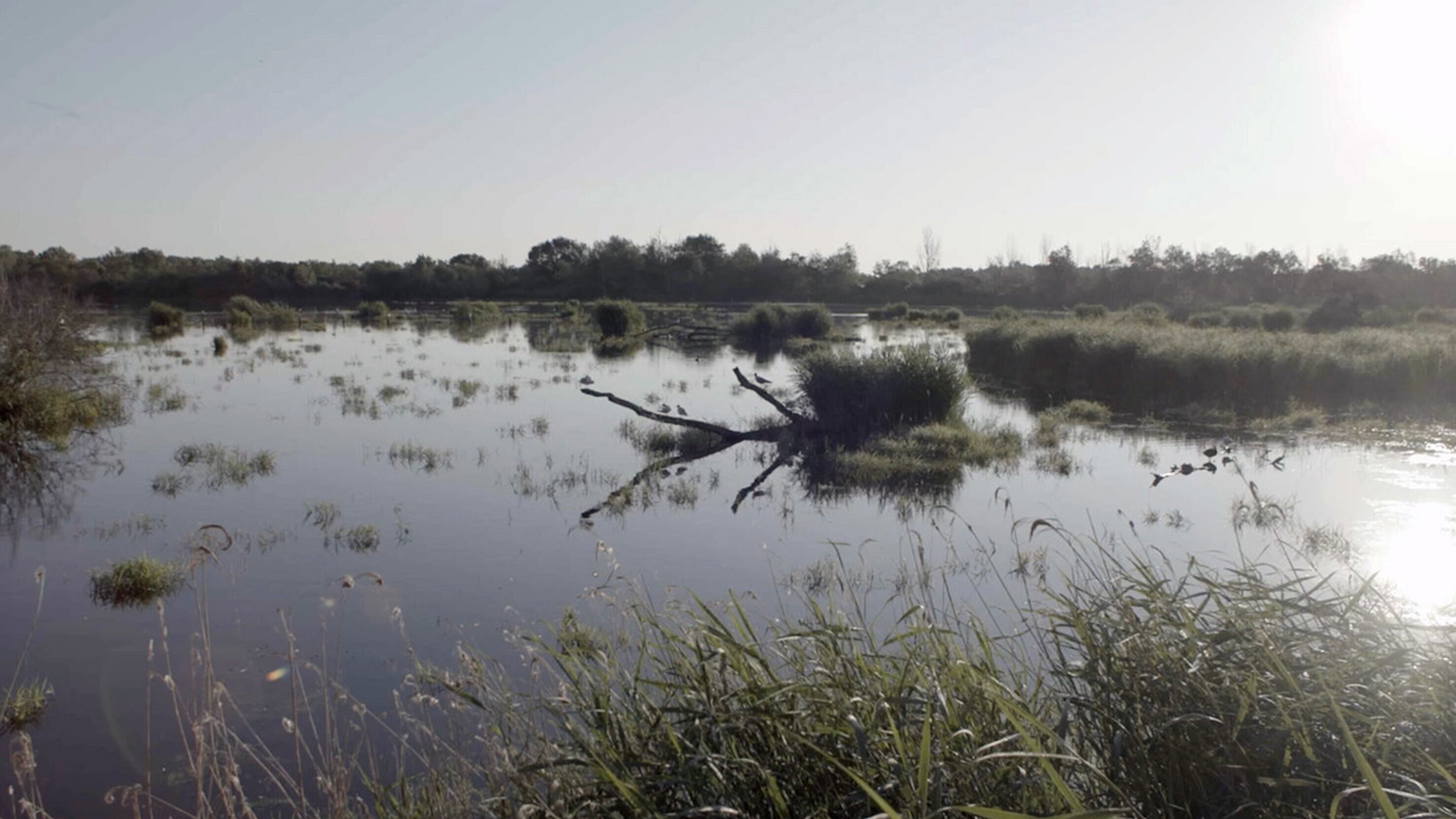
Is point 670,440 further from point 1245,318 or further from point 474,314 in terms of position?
point 474,314

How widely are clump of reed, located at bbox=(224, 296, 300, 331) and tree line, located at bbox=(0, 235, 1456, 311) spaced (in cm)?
2206

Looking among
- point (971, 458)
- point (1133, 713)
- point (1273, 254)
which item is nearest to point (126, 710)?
point (1133, 713)

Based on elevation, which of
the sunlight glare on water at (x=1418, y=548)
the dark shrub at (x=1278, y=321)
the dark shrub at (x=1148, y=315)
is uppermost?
the dark shrub at (x=1148, y=315)

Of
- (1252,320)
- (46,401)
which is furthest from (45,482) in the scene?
(1252,320)

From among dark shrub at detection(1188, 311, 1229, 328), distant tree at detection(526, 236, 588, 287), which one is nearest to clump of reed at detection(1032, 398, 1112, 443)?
dark shrub at detection(1188, 311, 1229, 328)

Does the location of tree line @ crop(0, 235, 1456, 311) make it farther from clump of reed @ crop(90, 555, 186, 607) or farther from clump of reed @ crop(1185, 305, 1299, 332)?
clump of reed @ crop(90, 555, 186, 607)

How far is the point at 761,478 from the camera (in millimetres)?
15211

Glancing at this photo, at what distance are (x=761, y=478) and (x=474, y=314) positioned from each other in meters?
49.8

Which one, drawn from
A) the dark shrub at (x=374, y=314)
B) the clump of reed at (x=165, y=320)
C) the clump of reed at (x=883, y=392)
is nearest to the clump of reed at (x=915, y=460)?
the clump of reed at (x=883, y=392)

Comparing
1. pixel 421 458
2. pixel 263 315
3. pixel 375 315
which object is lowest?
pixel 421 458

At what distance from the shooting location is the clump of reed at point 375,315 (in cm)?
5862

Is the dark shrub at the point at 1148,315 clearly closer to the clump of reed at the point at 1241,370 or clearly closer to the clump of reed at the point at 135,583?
the clump of reed at the point at 1241,370

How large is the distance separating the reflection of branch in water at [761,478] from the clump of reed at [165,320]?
37.3 m

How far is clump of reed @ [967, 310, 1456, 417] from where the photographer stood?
22.4 m
